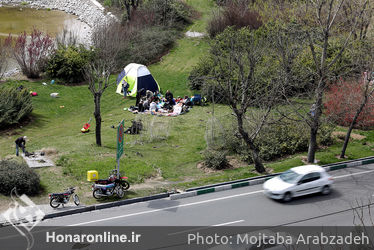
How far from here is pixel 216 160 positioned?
22.8 m

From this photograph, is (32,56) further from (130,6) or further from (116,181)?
(116,181)

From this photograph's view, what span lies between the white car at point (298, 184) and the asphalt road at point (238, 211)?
321mm

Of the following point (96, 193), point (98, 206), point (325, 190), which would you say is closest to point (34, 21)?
point (96, 193)

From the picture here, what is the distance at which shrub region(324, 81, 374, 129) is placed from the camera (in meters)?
27.1

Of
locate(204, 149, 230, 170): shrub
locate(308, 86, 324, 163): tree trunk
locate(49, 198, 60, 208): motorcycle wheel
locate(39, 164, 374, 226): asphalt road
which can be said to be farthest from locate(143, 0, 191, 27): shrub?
locate(49, 198, 60, 208): motorcycle wheel

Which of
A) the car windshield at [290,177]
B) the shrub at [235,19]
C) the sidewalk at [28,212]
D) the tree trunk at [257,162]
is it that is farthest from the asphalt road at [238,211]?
the shrub at [235,19]

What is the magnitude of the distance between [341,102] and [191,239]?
1710 cm

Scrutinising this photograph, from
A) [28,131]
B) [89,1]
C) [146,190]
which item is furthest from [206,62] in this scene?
[89,1]

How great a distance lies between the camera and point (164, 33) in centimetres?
4644

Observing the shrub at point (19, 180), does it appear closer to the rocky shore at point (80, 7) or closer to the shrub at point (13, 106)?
the shrub at point (13, 106)

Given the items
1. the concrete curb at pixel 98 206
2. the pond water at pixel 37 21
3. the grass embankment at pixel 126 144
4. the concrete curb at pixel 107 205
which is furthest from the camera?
the pond water at pixel 37 21

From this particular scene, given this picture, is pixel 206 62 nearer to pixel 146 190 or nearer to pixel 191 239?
pixel 146 190

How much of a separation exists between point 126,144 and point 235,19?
25.6m

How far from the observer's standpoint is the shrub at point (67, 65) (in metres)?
37.8
